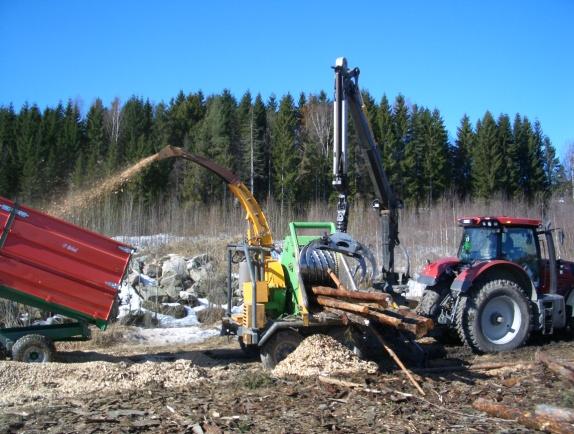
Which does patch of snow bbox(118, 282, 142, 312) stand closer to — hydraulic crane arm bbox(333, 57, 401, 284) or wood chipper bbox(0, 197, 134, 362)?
wood chipper bbox(0, 197, 134, 362)

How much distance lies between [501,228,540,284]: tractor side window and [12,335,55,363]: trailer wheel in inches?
296

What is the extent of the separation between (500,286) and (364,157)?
3193mm

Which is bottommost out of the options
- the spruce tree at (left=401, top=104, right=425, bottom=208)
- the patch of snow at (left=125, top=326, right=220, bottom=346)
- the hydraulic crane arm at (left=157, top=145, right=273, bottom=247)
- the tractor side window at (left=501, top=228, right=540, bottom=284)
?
the patch of snow at (left=125, top=326, right=220, bottom=346)

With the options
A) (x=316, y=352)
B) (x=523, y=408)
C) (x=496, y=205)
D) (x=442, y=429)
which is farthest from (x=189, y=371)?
(x=496, y=205)

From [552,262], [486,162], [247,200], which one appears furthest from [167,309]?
[486,162]

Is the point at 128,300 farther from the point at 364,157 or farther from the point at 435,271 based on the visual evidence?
the point at 435,271

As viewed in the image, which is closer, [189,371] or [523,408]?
[523,408]

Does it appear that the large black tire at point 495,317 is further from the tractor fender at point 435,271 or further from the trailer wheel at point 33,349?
the trailer wheel at point 33,349

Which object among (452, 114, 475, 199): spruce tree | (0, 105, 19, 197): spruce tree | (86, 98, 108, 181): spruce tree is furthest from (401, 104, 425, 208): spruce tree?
(0, 105, 19, 197): spruce tree

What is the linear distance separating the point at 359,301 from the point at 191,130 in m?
36.7

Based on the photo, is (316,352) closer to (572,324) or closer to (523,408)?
(523,408)

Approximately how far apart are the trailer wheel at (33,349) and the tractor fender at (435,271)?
6.07m

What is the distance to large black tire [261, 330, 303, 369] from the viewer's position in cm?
802

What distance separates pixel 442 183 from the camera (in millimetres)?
42781
